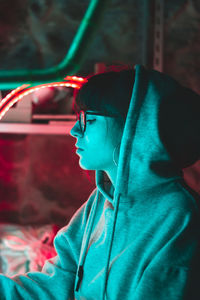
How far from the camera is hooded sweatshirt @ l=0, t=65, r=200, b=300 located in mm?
600

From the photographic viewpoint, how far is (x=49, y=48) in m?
1.79

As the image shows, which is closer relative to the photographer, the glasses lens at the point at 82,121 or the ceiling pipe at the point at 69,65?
the ceiling pipe at the point at 69,65

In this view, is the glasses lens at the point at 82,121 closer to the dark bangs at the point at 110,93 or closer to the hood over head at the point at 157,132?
the dark bangs at the point at 110,93

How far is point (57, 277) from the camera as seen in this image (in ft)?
2.71

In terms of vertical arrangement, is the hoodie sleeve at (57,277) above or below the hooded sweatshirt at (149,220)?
below

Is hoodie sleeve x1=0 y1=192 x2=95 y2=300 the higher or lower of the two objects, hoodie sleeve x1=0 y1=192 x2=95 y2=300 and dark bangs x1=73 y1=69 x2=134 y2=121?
the lower

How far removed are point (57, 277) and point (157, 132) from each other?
55 cm

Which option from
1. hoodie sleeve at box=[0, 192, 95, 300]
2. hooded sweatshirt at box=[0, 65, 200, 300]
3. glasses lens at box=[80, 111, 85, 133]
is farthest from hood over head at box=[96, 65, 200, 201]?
hoodie sleeve at box=[0, 192, 95, 300]

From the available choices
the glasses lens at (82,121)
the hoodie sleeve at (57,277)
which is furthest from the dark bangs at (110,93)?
the hoodie sleeve at (57,277)

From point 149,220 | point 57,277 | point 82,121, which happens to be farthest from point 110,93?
point 57,277

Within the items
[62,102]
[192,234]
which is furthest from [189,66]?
[192,234]

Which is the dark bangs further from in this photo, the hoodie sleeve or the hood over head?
the hoodie sleeve

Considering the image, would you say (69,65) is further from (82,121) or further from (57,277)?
(57,277)

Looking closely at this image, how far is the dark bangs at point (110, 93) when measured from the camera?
76 centimetres
